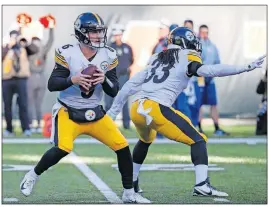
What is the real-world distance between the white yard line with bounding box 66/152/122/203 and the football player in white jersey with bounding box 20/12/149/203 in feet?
1.28

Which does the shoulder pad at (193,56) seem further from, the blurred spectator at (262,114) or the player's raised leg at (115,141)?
the blurred spectator at (262,114)

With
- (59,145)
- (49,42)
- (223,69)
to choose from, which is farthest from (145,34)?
(59,145)

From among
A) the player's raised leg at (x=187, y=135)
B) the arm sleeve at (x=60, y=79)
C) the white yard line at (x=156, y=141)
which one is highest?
the arm sleeve at (x=60, y=79)

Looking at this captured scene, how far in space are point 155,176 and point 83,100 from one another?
2148 mm

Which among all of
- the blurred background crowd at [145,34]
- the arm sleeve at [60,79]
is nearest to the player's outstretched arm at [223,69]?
the arm sleeve at [60,79]

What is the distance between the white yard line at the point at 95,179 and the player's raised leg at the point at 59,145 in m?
0.65

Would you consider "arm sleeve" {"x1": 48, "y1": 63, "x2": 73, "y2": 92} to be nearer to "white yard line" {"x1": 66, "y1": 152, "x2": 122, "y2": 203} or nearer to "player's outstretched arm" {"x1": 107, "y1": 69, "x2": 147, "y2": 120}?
"player's outstretched arm" {"x1": 107, "y1": 69, "x2": 147, "y2": 120}

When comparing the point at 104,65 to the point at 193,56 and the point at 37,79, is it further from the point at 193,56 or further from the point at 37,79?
the point at 37,79

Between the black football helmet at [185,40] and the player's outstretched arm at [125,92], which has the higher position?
the black football helmet at [185,40]

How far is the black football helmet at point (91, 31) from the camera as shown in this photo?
7320mm

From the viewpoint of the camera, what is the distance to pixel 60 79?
7188 millimetres

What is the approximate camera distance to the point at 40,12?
17.2 metres

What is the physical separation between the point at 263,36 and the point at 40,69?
14.8 ft

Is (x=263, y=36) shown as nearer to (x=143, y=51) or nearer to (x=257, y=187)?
(x=143, y=51)
